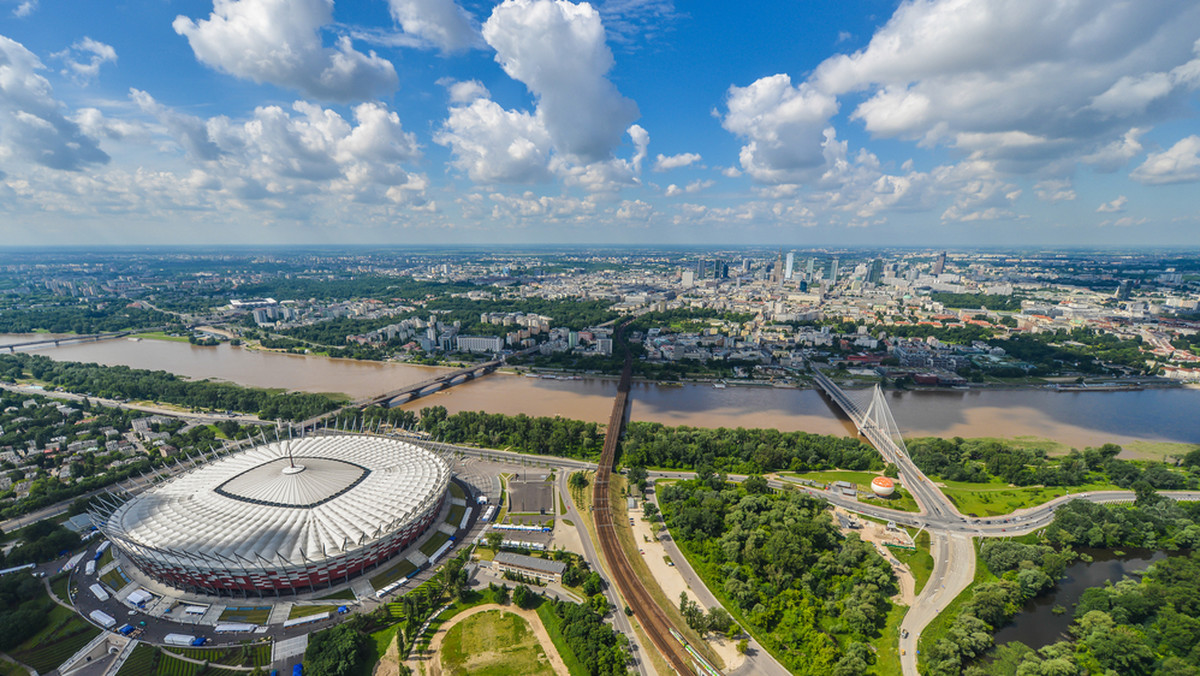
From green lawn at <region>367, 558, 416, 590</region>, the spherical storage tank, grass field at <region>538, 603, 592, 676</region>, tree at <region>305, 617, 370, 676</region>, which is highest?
the spherical storage tank

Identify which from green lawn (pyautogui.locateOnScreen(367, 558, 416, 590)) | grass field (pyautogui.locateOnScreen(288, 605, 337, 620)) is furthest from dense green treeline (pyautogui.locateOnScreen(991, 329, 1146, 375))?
grass field (pyautogui.locateOnScreen(288, 605, 337, 620))

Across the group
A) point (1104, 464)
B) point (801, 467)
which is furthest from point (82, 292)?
point (1104, 464)

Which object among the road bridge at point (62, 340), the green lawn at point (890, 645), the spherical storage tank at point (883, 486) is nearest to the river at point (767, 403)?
the spherical storage tank at point (883, 486)

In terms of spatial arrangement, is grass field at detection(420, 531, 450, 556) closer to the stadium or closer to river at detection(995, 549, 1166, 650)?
the stadium

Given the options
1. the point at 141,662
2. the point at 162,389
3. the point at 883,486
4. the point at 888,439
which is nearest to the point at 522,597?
the point at 141,662

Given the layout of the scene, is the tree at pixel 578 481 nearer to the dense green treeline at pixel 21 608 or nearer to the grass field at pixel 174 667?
the grass field at pixel 174 667

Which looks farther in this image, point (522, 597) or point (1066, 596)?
point (1066, 596)

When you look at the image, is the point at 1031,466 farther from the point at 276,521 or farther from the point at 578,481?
the point at 276,521
